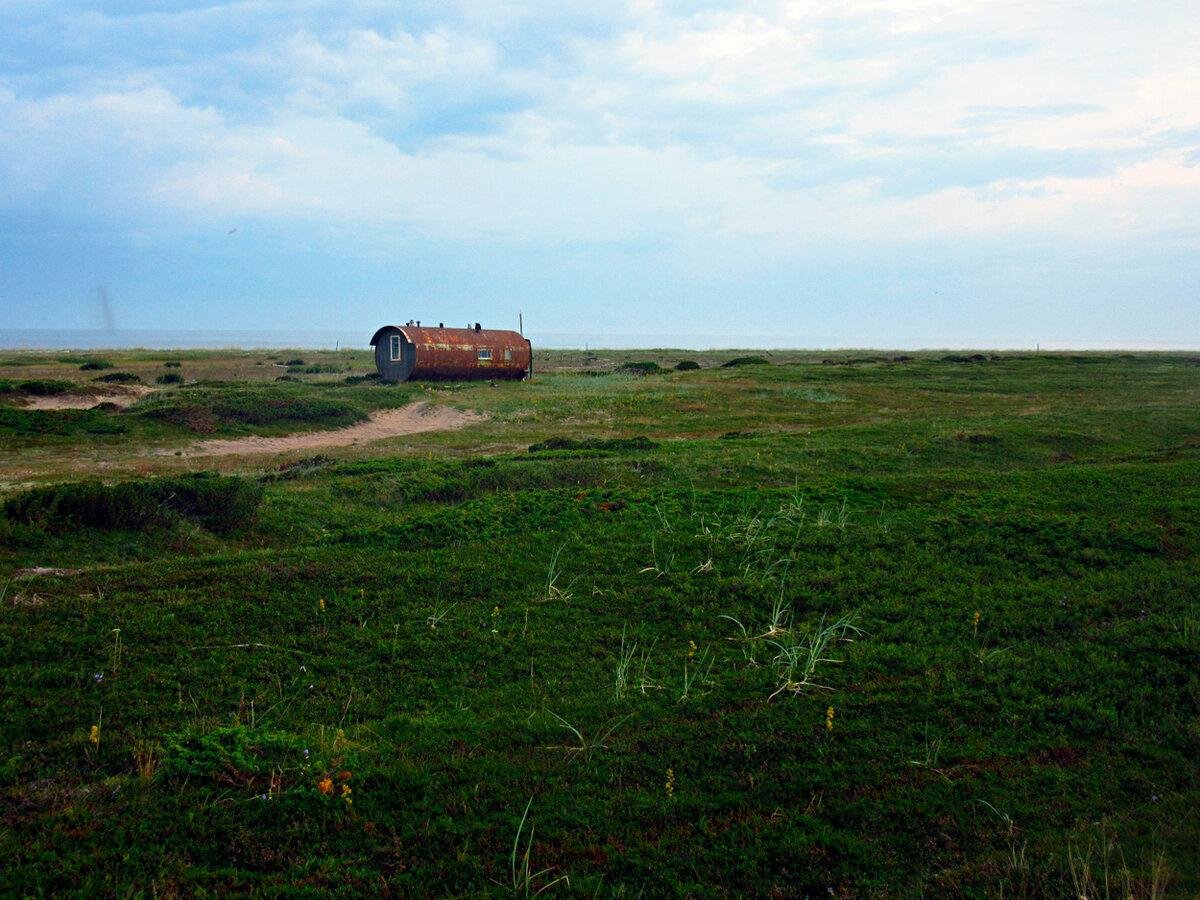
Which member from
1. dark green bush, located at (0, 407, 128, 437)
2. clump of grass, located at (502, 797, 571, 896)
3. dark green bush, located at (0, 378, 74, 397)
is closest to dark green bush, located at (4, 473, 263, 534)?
clump of grass, located at (502, 797, 571, 896)

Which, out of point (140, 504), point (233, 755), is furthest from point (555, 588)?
point (140, 504)

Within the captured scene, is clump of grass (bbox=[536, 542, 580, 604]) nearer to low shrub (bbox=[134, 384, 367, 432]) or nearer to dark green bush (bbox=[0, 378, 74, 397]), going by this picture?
low shrub (bbox=[134, 384, 367, 432])

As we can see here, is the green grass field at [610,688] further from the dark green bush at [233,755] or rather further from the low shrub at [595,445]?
the low shrub at [595,445]

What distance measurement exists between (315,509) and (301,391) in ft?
70.3

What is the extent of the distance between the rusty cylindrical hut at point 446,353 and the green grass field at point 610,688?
1147 inches

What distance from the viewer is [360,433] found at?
30.0 metres

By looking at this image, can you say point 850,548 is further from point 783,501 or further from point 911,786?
point 911,786

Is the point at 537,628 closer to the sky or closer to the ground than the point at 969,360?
closer to the ground

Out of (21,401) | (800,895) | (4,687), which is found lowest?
(800,895)

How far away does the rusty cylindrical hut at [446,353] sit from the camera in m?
Result: 45.3

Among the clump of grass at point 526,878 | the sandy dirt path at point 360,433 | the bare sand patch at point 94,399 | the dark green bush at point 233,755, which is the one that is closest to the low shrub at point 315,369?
the bare sand patch at point 94,399

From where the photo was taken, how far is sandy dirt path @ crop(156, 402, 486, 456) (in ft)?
85.3

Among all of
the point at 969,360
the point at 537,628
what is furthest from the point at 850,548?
the point at 969,360

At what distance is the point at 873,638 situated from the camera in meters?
9.14
